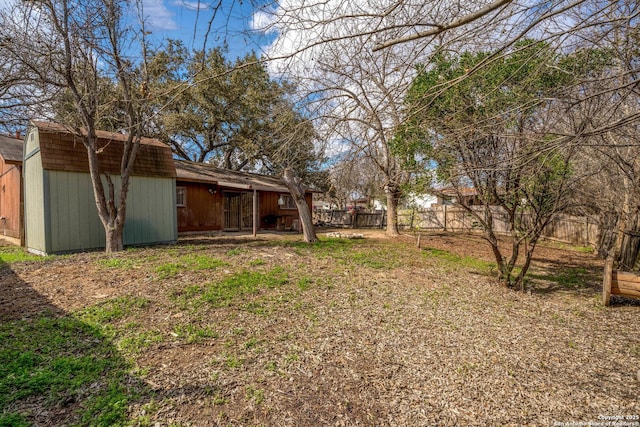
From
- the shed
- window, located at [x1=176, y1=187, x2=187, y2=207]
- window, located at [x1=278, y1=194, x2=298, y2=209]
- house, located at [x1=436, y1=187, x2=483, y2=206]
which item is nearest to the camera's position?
house, located at [x1=436, y1=187, x2=483, y2=206]

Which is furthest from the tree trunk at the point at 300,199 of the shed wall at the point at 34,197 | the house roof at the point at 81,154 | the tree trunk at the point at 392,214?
the shed wall at the point at 34,197

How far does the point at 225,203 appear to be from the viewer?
15.4 meters

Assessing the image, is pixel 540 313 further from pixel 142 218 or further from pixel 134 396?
pixel 142 218

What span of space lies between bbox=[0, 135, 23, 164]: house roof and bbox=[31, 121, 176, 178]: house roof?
3681mm

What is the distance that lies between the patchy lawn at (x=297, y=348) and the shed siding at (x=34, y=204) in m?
1.30

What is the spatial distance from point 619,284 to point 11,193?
614 inches

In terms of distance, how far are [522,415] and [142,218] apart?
931 centimetres

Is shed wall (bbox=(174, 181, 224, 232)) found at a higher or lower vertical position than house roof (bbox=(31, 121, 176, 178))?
lower

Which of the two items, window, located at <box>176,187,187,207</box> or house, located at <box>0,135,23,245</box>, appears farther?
window, located at <box>176,187,187,207</box>

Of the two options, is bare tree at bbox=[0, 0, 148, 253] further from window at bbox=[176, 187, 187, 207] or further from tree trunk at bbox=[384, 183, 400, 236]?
tree trunk at bbox=[384, 183, 400, 236]

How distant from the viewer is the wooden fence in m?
12.2

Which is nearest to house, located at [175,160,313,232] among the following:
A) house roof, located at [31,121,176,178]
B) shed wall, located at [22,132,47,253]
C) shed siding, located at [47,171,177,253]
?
house roof, located at [31,121,176,178]

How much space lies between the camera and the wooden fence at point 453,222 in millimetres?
12172

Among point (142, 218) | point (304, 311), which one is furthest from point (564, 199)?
point (142, 218)
